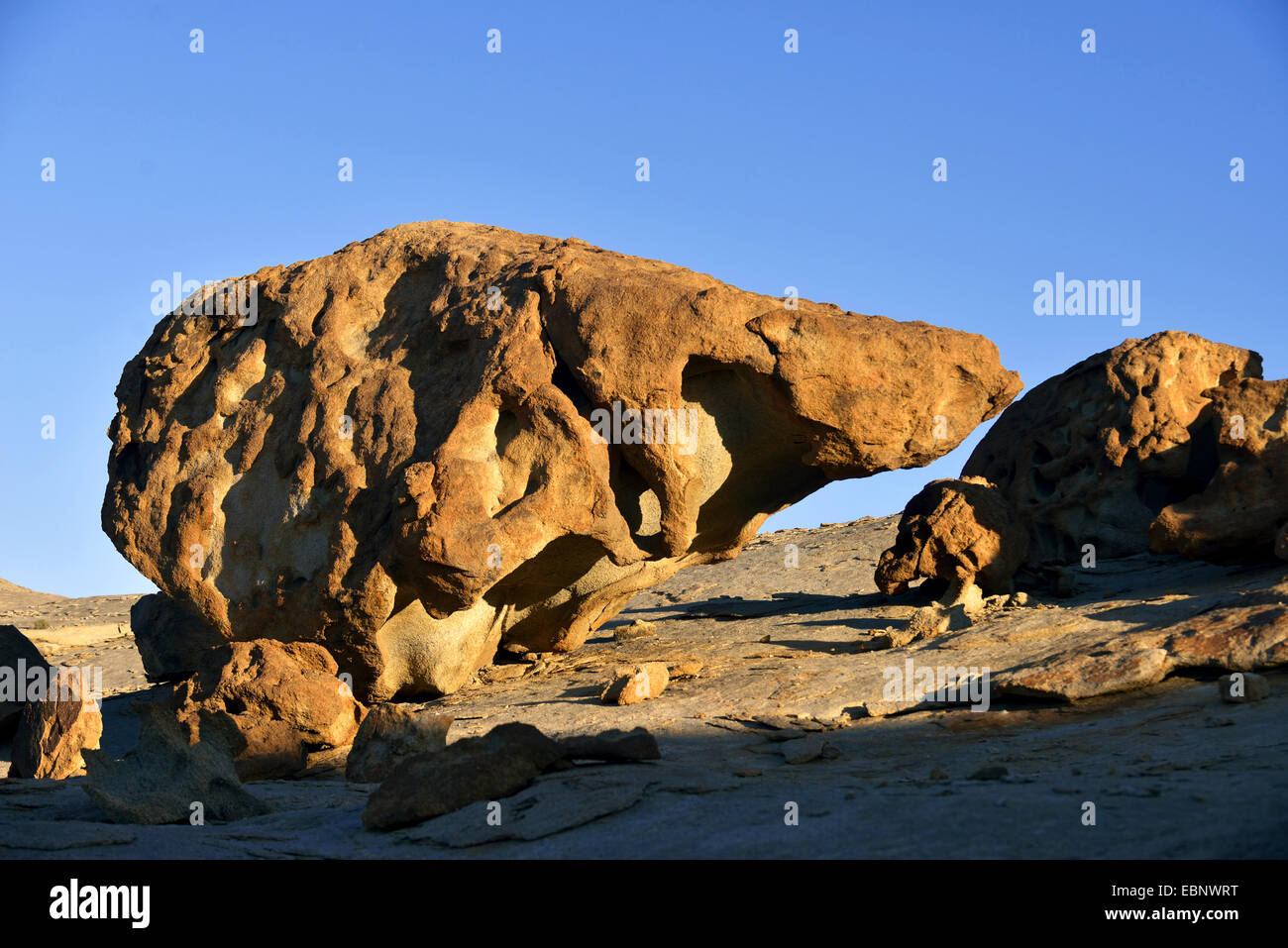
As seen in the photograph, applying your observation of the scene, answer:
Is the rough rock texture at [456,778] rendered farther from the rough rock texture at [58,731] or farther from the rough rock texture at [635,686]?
the rough rock texture at [58,731]

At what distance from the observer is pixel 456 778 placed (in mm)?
4461

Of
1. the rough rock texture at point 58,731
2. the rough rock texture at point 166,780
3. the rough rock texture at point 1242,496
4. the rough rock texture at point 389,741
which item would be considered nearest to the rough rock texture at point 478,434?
the rough rock texture at point 58,731

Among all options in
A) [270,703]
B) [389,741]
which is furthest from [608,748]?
[270,703]

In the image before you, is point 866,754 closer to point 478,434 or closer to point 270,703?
point 478,434

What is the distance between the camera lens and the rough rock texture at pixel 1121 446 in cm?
1022

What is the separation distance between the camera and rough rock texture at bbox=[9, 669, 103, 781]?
25.0 ft

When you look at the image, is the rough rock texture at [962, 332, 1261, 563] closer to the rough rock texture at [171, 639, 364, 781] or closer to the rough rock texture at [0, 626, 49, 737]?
the rough rock texture at [171, 639, 364, 781]

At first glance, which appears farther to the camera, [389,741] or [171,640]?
[171,640]

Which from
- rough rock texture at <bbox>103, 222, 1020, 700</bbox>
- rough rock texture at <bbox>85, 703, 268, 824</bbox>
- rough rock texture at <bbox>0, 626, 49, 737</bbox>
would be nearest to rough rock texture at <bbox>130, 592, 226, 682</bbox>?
rough rock texture at <bbox>0, 626, 49, 737</bbox>

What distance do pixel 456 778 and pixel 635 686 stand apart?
2.93 metres

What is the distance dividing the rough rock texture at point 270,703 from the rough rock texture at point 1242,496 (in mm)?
6280

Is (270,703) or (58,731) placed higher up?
(270,703)
